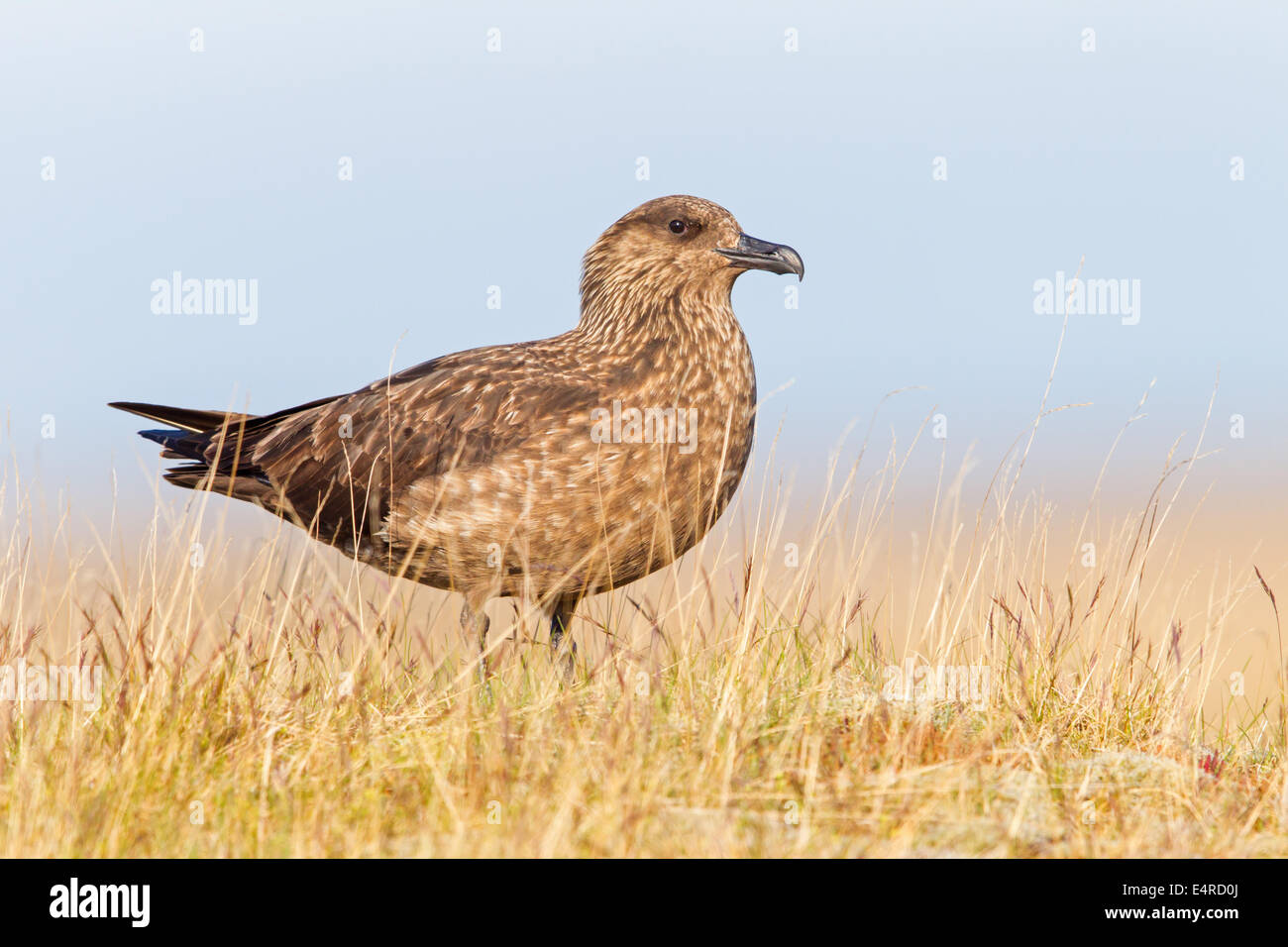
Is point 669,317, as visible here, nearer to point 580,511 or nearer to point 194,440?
point 580,511

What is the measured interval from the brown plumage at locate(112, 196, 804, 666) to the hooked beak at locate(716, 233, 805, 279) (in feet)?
0.04

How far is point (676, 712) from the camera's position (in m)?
4.47

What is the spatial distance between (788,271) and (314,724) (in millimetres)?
3373

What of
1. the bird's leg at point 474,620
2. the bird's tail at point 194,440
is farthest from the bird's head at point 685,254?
the bird's tail at point 194,440

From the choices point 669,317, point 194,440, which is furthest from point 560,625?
point 194,440

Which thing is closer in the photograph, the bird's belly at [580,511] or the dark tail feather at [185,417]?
the bird's belly at [580,511]

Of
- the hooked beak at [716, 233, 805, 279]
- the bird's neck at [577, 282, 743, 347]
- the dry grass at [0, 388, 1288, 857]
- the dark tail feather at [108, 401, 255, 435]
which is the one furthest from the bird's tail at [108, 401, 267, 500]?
the hooked beak at [716, 233, 805, 279]

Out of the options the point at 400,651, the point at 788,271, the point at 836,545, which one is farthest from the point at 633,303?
the point at 400,651

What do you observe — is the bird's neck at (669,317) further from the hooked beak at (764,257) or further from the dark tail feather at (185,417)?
the dark tail feather at (185,417)

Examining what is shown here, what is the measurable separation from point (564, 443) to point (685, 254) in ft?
4.53

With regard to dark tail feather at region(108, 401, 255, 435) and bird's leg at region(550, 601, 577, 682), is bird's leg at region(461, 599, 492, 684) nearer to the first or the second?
bird's leg at region(550, 601, 577, 682)

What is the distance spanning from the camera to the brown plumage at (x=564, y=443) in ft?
18.8

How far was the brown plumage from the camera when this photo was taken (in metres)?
5.73

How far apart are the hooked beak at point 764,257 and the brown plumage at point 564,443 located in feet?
0.04
